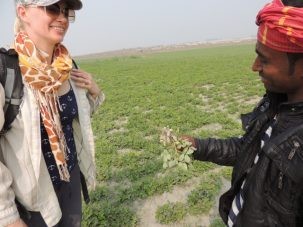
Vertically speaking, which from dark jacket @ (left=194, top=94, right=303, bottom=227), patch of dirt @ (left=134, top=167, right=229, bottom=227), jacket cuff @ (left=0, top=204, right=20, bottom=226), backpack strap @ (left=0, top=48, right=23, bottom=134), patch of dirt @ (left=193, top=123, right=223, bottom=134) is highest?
backpack strap @ (left=0, top=48, right=23, bottom=134)

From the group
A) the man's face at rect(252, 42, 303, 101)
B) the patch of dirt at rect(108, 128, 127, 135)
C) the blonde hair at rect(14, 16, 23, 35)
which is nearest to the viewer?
the man's face at rect(252, 42, 303, 101)

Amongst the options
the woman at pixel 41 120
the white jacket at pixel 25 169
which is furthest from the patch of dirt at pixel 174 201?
the white jacket at pixel 25 169

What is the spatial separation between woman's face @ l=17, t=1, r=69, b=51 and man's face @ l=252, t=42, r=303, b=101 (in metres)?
1.27

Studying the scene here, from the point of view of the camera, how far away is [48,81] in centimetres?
224

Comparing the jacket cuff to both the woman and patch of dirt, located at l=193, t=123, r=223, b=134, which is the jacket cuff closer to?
the woman

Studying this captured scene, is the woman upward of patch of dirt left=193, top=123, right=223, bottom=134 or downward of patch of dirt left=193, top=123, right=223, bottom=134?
upward

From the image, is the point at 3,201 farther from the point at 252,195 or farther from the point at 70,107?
the point at 252,195

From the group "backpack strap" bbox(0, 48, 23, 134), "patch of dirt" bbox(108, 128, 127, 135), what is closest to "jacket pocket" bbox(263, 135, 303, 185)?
"backpack strap" bbox(0, 48, 23, 134)

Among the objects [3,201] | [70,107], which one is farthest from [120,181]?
[3,201]

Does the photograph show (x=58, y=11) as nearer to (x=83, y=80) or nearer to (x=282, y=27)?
(x=83, y=80)

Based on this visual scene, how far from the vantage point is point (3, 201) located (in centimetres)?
202

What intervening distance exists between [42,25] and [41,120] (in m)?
0.61

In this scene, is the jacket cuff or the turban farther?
the jacket cuff

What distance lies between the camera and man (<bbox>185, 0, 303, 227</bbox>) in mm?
1675
